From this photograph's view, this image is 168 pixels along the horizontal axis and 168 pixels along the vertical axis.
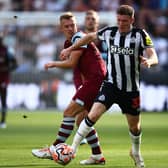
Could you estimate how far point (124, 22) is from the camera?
32.2ft

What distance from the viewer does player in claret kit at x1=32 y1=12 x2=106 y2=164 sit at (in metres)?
10.7

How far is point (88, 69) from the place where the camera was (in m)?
11.0

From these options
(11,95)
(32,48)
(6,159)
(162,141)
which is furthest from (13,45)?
(6,159)

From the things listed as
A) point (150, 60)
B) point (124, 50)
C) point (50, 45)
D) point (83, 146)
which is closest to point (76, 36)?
point (124, 50)

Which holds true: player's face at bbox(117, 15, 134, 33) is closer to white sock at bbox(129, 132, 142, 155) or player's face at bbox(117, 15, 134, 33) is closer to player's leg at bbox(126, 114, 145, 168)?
player's leg at bbox(126, 114, 145, 168)

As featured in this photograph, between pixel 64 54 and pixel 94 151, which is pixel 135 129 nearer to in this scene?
pixel 94 151

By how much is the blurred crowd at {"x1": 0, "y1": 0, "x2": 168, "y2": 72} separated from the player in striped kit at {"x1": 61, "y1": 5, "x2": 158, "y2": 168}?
18.4 metres

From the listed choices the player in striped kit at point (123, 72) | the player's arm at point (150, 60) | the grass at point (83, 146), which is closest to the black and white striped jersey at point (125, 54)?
the player in striped kit at point (123, 72)

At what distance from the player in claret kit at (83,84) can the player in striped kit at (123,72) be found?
2.15 ft

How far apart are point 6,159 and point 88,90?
1.54m

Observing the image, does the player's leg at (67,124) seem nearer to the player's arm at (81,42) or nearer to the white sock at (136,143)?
the player's arm at (81,42)

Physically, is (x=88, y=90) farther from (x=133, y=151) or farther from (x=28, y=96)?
(x=28, y=96)

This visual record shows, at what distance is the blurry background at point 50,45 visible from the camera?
2692cm

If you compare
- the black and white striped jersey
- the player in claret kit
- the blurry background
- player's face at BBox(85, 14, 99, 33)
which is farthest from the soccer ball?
the blurry background
